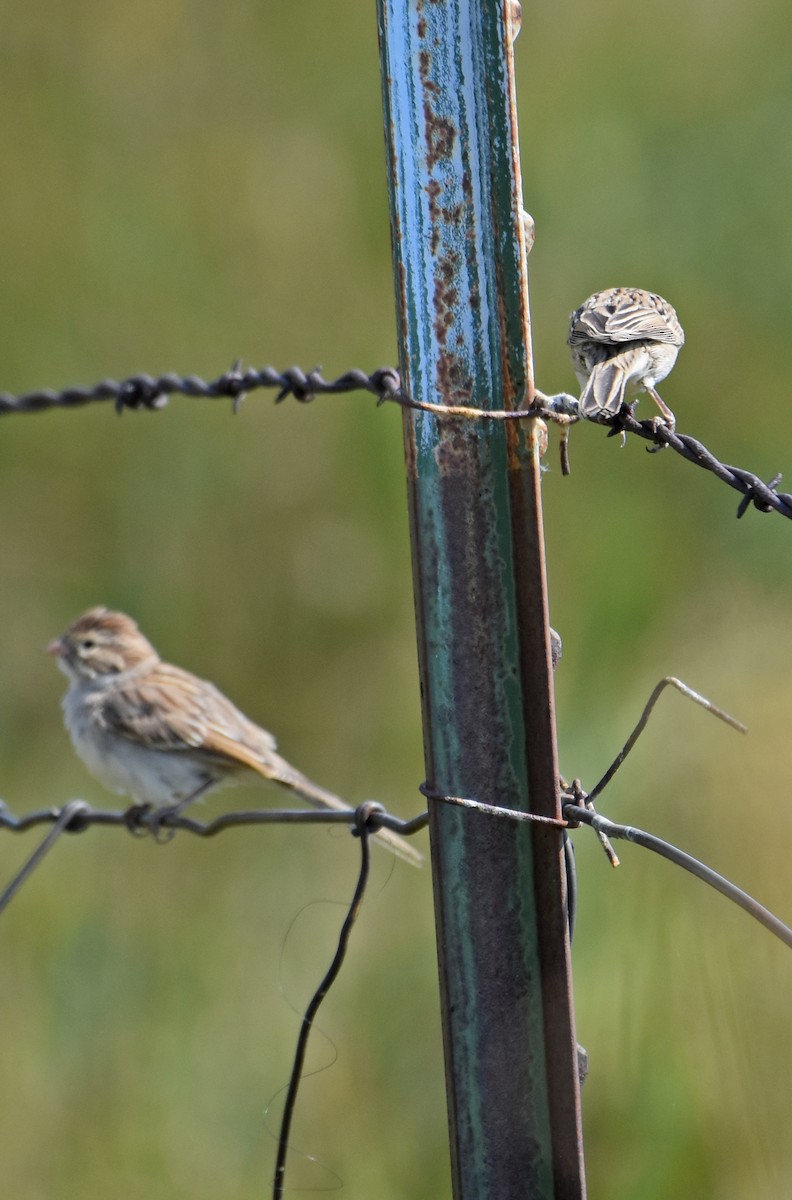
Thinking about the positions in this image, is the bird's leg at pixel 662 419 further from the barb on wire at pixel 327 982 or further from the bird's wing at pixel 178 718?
the bird's wing at pixel 178 718

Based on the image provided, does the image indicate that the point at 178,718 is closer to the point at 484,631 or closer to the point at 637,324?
the point at 637,324

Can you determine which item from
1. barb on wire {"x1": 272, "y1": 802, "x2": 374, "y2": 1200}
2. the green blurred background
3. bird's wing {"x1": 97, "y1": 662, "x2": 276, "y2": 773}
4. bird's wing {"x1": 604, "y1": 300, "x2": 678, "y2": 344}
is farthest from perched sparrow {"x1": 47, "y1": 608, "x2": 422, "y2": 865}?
barb on wire {"x1": 272, "y1": 802, "x2": 374, "y2": 1200}

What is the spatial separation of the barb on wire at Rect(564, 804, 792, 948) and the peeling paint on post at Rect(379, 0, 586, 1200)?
2.1 inches

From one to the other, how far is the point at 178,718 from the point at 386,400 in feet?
13.3

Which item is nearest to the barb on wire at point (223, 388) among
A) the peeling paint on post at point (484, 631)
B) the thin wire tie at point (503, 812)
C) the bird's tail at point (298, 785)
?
the peeling paint on post at point (484, 631)

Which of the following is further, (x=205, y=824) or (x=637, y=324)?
(x=637, y=324)

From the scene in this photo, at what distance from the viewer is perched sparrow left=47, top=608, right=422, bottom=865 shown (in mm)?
6383

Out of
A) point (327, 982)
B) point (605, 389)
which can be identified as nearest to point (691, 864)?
point (327, 982)

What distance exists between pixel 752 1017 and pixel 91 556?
5147 mm

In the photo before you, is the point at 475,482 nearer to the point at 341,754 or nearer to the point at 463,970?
the point at 463,970

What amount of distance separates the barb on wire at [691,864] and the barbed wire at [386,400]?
0.54m

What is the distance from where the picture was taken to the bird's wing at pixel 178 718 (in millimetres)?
6336

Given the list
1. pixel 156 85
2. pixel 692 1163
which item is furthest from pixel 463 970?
pixel 156 85

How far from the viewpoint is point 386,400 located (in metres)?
2.52
